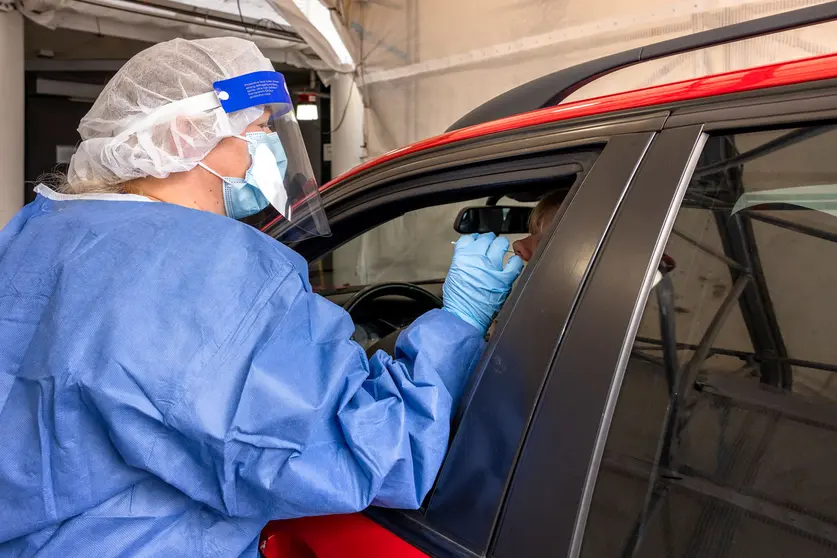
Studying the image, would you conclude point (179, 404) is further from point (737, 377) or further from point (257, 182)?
point (737, 377)

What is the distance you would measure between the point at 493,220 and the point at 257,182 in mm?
575

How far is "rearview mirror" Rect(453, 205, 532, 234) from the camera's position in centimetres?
143

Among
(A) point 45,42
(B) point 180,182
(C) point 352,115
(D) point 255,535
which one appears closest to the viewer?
(D) point 255,535

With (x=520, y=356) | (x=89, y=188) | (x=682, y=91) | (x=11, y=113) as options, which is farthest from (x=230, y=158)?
(x=11, y=113)

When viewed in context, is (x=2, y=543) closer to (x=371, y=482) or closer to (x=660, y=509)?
(x=371, y=482)

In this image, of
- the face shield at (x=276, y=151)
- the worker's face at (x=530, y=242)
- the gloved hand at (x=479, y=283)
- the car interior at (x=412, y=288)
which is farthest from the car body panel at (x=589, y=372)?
the face shield at (x=276, y=151)

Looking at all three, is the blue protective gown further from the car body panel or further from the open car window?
the open car window

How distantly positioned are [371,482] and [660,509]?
0.42m

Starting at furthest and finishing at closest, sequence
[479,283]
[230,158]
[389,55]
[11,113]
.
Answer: [389,55] < [11,113] < [230,158] < [479,283]

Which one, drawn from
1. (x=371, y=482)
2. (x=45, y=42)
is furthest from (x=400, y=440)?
(x=45, y=42)

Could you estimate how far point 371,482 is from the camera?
91cm

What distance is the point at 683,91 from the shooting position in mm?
926

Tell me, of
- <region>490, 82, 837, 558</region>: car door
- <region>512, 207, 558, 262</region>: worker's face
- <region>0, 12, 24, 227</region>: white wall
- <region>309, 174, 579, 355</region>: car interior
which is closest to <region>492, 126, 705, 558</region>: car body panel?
<region>490, 82, 837, 558</region>: car door

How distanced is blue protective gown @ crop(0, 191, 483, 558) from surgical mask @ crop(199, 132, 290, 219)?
0.35 metres
